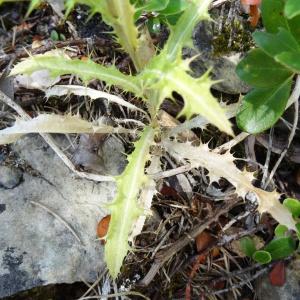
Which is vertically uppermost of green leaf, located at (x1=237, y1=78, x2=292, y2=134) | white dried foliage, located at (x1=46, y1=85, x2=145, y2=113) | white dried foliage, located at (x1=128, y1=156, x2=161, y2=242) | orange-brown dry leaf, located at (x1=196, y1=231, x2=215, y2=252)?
white dried foliage, located at (x1=46, y1=85, x2=145, y2=113)

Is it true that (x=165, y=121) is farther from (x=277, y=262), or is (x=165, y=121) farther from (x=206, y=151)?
(x=277, y=262)

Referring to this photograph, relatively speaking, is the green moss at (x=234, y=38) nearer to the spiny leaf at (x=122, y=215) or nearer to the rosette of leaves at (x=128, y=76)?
the rosette of leaves at (x=128, y=76)

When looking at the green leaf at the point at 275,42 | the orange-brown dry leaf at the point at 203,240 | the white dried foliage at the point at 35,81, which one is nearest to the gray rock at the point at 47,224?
the white dried foliage at the point at 35,81

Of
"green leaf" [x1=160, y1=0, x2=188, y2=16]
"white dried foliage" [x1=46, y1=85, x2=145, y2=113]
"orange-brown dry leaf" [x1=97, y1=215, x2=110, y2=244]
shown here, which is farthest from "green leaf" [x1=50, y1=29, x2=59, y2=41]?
"orange-brown dry leaf" [x1=97, y1=215, x2=110, y2=244]

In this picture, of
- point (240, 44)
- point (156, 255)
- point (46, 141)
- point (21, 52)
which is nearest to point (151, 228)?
point (156, 255)

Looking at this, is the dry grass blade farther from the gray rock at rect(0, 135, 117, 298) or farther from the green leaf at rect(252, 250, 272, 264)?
the green leaf at rect(252, 250, 272, 264)

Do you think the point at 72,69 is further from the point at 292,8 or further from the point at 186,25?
the point at 292,8
